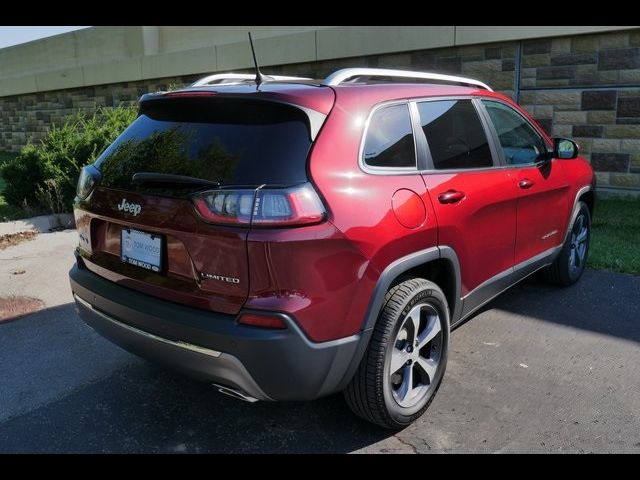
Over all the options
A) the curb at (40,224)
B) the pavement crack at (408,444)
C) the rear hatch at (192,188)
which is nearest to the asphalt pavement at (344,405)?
the pavement crack at (408,444)

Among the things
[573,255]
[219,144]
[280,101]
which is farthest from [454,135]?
[573,255]

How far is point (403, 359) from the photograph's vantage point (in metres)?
2.93

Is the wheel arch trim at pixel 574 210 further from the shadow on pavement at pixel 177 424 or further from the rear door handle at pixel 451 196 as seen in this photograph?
the shadow on pavement at pixel 177 424

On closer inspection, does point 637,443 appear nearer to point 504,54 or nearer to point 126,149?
point 126,149

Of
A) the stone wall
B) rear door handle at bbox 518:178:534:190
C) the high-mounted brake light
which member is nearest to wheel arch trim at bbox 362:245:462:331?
rear door handle at bbox 518:178:534:190

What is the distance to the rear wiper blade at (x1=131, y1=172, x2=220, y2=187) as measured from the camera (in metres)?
2.51

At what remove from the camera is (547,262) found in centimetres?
452

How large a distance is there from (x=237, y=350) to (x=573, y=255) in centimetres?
381

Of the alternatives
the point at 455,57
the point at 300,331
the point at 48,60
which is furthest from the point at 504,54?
the point at 48,60

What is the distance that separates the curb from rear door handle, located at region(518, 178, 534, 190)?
6.07 meters

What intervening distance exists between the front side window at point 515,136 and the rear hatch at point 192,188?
1.88 meters

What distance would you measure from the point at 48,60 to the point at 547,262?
18.9m

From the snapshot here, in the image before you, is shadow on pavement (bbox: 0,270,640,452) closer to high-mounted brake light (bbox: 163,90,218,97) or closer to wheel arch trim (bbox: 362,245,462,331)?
wheel arch trim (bbox: 362,245,462,331)

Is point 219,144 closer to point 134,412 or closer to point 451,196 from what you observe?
point 451,196
